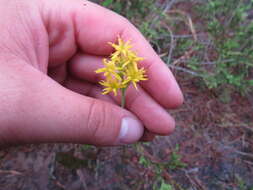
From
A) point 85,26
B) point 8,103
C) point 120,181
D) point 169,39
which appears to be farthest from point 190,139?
point 8,103

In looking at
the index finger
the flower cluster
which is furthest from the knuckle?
the index finger

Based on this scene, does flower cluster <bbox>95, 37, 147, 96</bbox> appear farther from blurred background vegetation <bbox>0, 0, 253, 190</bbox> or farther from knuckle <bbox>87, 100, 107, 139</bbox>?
blurred background vegetation <bbox>0, 0, 253, 190</bbox>

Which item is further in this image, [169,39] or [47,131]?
[169,39]

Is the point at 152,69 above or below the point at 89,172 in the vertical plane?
above

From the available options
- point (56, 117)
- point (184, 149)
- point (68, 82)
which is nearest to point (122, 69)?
point (56, 117)

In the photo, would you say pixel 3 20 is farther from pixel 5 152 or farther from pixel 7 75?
pixel 5 152

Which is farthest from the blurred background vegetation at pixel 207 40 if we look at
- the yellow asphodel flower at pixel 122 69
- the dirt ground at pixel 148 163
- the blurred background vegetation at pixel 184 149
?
the yellow asphodel flower at pixel 122 69
